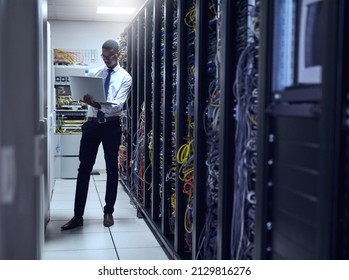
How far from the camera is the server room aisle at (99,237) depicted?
3.15 meters

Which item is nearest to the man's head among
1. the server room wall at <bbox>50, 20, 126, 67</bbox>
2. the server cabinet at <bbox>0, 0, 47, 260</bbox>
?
the server cabinet at <bbox>0, 0, 47, 260</bbox>

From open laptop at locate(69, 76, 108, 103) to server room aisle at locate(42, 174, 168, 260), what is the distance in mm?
1014

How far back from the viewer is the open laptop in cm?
366

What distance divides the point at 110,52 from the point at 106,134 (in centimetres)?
67

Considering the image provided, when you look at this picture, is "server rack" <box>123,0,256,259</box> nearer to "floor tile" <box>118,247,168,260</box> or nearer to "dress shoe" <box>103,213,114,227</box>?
"floor tile" <box>118,247,168,260</box>

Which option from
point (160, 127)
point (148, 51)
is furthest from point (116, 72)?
point (160, 127)

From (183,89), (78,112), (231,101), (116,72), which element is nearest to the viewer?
(231,101)

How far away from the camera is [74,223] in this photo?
151 inches

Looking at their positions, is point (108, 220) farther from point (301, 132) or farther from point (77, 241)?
point (301, 132)

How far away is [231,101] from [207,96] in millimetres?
417

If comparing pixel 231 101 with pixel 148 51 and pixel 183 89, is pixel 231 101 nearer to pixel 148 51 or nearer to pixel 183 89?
pixel 183 89

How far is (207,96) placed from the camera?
2.38 metres

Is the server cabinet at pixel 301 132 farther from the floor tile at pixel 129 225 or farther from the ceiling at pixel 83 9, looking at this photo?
the ceiling at pixel 83 9

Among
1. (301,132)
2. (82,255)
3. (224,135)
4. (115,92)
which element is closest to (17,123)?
(301,132)
